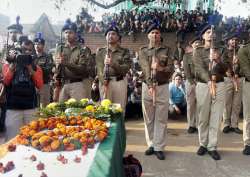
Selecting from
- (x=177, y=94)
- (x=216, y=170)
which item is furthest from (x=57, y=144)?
(x=177, y=94)

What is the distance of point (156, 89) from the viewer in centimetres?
612

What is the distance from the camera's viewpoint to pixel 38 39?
793cm

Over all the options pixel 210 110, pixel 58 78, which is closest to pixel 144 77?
pixel 210 110

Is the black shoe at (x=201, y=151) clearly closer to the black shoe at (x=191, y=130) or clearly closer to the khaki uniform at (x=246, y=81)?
the khaki uniform at (x=246, y=81)

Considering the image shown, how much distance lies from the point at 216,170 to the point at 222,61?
1.64 metres

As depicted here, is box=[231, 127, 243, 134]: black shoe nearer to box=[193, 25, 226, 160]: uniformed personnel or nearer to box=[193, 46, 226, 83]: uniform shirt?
box=[193, 25, 226, 160]: uniformed personnel

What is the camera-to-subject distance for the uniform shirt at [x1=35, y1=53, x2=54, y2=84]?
7692mm

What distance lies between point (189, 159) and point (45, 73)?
11.1 feet

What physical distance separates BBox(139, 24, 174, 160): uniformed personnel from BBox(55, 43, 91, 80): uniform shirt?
3.84 feet

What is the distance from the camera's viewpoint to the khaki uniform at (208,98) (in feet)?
19.8

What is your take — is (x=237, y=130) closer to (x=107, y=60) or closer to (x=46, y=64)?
(x=107, y=60)

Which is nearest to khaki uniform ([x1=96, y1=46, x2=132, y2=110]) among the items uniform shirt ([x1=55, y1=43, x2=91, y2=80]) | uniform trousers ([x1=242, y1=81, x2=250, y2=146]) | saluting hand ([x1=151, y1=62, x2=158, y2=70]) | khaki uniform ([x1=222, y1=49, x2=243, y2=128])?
uniform shirt ([x1=55, y1=43, x2=91, y2=80])

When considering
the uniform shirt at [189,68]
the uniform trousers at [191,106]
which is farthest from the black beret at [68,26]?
the uniform trousers at [191,106]

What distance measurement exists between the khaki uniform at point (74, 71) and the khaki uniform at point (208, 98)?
76.7 inches
